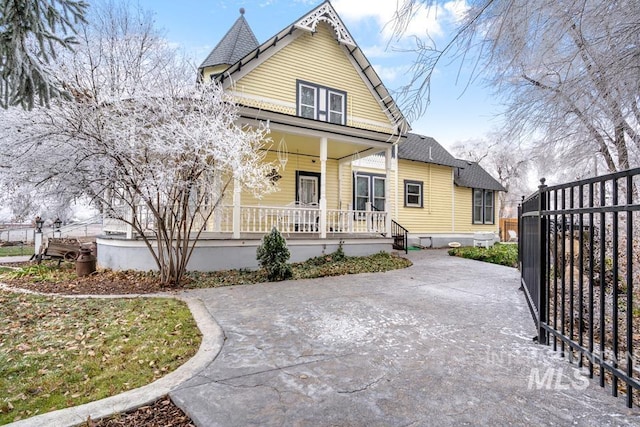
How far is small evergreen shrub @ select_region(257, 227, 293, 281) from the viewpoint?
7.45m

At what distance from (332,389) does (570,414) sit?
163cm

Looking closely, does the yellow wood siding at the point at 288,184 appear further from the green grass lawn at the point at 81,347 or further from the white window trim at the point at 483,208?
the white window trim at the point at 483,208

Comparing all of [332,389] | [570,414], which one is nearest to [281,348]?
[332,389]

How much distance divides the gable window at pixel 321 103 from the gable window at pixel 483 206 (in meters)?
9.65

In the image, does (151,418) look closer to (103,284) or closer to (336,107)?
(103,284)

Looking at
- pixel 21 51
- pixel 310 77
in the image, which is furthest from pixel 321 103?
pixel 21 51

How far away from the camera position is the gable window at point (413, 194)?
51.8ft

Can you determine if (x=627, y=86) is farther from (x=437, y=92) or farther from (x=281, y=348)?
(x=281, y=348)

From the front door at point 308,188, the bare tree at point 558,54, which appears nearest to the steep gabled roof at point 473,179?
the front door at point 308,188

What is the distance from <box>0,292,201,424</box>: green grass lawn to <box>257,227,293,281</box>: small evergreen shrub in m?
2.42

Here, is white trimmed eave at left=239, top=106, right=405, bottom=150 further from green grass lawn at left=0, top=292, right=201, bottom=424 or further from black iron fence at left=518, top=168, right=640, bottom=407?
green grass lawn at left=0, top=292, right=201, bottom=424

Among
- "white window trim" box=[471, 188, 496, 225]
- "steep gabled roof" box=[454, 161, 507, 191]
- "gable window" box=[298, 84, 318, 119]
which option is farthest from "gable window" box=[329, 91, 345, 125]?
"white window trim" box=[471, 188, 496, 225]

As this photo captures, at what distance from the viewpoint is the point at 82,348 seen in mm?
3482

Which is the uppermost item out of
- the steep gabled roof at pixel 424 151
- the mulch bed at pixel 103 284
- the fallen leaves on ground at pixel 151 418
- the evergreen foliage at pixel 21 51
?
the steep gabled roof at pixel 424 151
